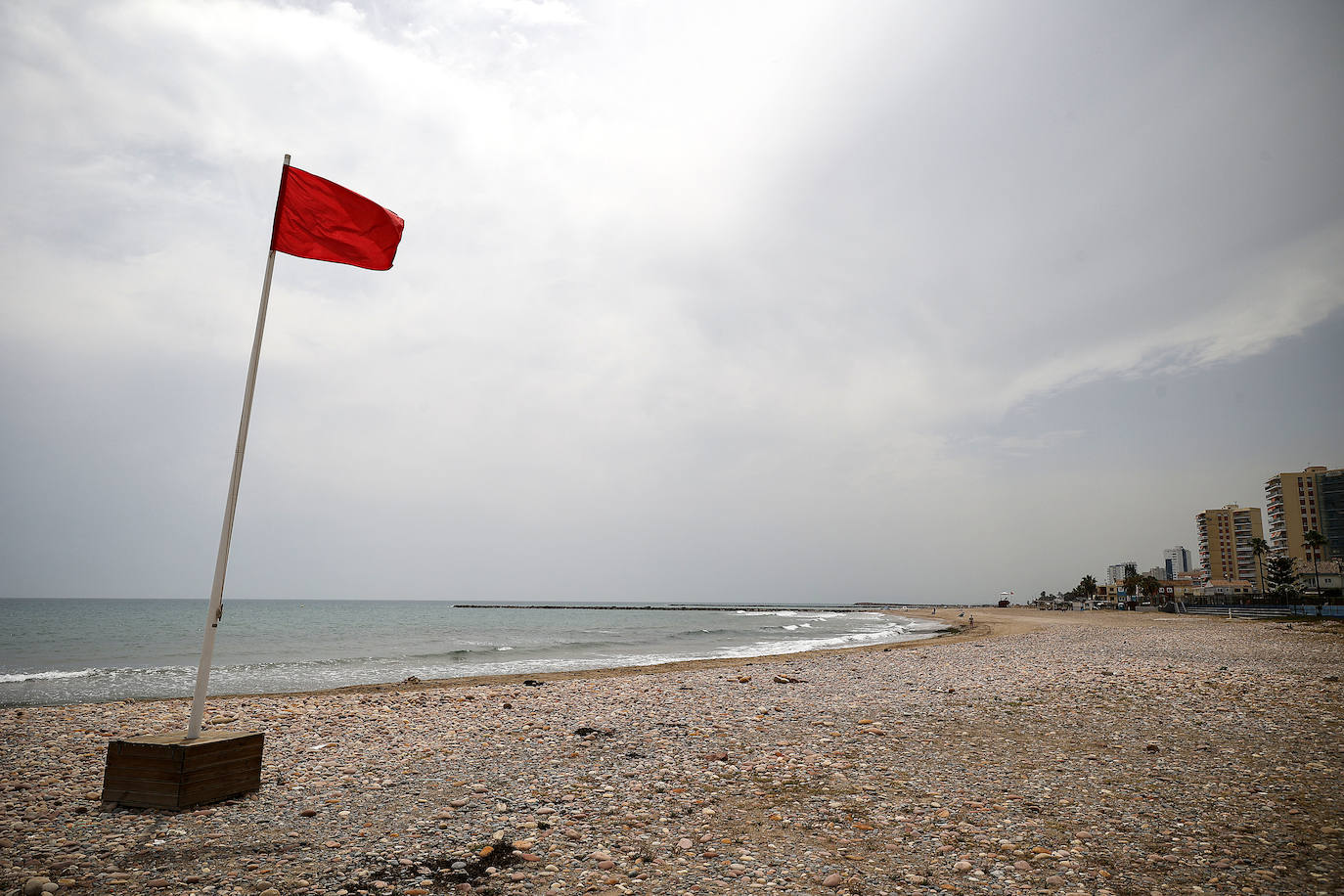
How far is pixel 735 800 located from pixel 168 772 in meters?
5.86

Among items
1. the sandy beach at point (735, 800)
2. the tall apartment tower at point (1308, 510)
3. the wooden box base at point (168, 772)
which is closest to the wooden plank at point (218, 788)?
the wooden box base at point (168, 772)

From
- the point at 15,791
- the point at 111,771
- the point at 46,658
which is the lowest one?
the point at 46,658

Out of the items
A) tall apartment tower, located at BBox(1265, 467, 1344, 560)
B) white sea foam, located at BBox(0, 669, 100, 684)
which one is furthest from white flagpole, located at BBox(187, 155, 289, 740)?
tall apartment tower, located at BBox(1265, 467, 1344, 560)

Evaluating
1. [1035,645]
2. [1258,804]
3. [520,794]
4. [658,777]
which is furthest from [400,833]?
[1035,645]

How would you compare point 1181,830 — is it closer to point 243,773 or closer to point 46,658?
point 243,773

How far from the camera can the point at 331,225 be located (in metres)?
8.55

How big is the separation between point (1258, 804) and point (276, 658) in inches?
1357

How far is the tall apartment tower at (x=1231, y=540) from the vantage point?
188 meters

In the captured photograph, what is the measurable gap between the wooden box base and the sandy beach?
0.17 m

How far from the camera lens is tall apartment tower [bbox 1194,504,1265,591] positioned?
618 feet

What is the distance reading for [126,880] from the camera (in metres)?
5.10

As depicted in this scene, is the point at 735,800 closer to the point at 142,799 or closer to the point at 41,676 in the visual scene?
the point at 142,799

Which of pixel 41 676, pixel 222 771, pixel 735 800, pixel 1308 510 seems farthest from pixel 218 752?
pixel 1308 510

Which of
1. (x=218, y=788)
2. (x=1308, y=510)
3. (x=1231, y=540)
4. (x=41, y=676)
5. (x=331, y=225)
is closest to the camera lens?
(x=218, y=788)
